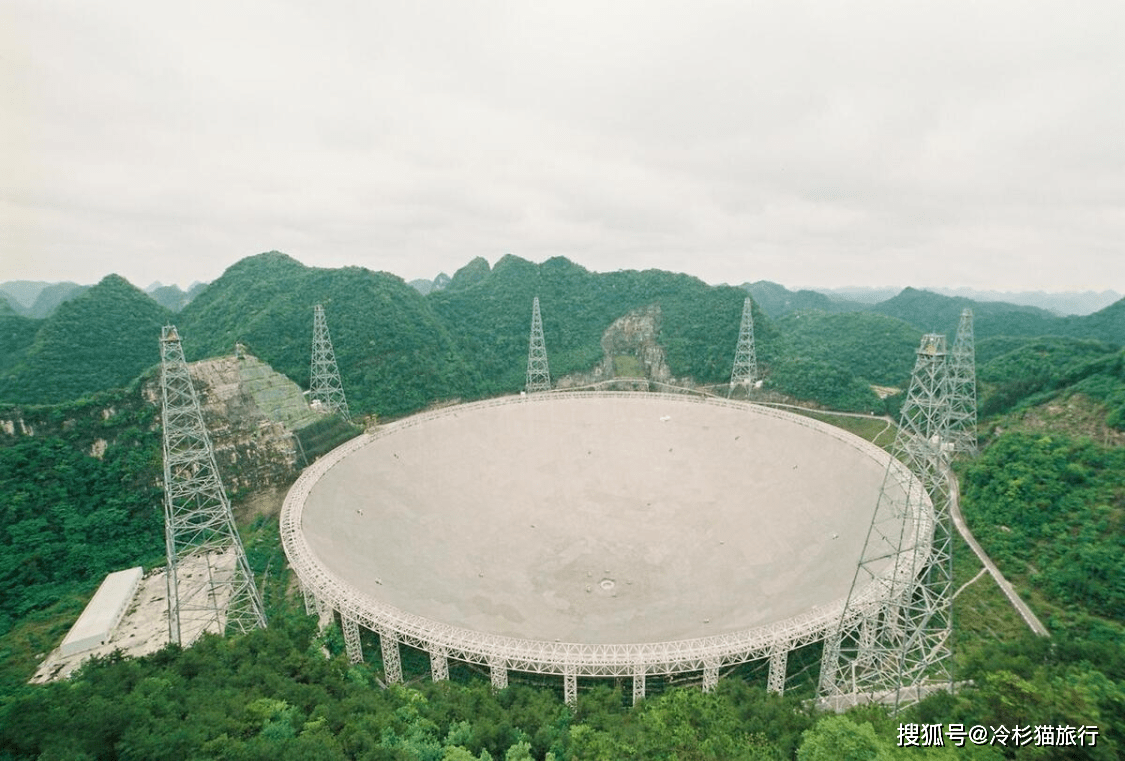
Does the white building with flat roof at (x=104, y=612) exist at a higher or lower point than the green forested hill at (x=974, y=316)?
lower

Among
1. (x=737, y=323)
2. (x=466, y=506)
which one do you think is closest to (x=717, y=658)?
(x=466, y=506)

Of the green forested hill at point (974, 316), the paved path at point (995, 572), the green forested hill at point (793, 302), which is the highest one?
the green forested hill at point (793, 302)

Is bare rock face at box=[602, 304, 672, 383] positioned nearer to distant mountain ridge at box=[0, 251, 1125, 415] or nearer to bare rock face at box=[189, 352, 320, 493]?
distant mountain ridge at box=[0, 251, 1125, 415]

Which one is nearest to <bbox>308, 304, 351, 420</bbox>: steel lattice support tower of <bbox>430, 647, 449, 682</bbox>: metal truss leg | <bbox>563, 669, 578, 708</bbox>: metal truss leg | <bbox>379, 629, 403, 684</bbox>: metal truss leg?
<bbox>379, 629, 403, 684</bbox>: metal truss leg

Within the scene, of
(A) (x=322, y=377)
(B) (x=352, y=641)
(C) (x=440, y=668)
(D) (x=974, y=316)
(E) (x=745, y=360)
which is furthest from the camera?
(D) (x=974, y=316)

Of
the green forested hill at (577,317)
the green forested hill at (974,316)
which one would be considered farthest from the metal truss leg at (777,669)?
the green forested hill at (974,316)

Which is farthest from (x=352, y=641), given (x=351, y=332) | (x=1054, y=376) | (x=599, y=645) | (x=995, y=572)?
(x=1054, y=376)

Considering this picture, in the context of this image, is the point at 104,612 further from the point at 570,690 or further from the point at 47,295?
the point at 47,295

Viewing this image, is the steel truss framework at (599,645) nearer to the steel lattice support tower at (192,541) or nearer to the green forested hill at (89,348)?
the steel lattice support tower at (192,541)
